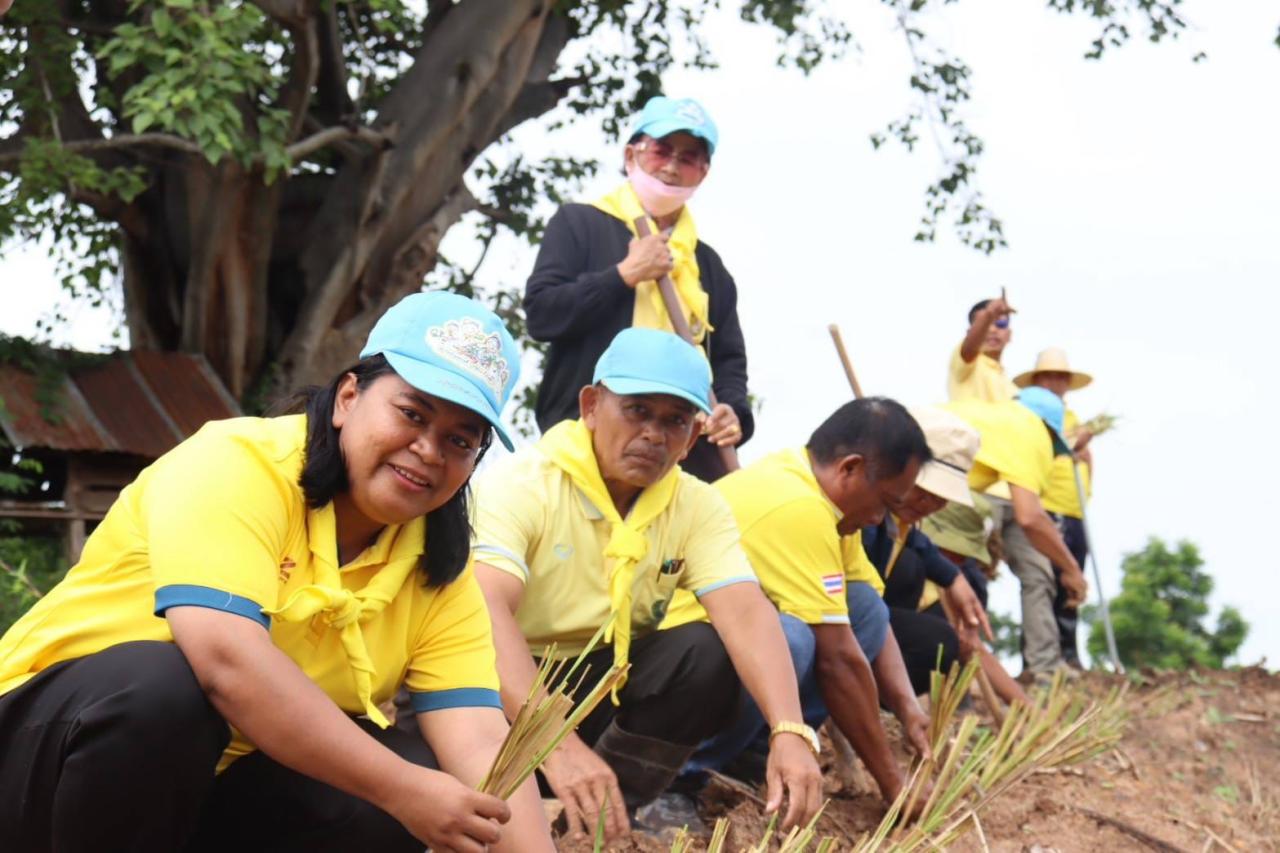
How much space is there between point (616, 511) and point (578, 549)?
108mm

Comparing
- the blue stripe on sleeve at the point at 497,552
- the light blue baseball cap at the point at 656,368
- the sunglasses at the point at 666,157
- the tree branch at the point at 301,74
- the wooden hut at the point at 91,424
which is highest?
the tree branch at the point at 301,74

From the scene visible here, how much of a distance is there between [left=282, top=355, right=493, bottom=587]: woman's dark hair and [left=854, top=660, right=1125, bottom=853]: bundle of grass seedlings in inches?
40.7

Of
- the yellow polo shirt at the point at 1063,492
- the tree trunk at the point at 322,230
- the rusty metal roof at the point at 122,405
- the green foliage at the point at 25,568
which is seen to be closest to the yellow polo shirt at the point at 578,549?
the green foliage at the point at 25,568

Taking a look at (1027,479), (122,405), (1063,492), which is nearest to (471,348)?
(1027,479)

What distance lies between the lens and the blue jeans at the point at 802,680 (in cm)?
360

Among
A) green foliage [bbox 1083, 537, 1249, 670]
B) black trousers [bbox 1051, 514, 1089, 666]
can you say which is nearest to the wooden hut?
black trousers [bbox 1051, 514, 1089, 666]

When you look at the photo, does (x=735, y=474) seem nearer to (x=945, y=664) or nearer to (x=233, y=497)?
(x=945, y=664)

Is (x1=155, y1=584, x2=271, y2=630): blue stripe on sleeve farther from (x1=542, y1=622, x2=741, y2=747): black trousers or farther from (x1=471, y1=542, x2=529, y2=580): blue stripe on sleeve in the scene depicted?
(x1=542, y1=622, x2=741, y2=747): black trousers

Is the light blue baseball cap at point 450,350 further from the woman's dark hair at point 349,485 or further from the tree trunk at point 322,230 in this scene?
the tree trunk at point 322,230

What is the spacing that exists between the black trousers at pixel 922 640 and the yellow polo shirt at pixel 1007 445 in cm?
148

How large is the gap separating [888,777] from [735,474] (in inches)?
31.0

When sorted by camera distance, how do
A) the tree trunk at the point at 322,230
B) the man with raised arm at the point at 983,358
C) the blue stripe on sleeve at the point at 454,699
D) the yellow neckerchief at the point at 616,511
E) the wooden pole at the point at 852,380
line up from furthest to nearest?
1. the tree trunk at the point at 322,230
2. the man with raised arm at the point at 983,358
3. the wooden pole at the point at 852,380
4. the yellow neckerchief at the point at 616,511
5. the blue stripe on sleeve at the point at 454,699

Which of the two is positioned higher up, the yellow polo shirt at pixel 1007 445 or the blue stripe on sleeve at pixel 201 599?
the yellow polo shirt at pixel 1007 445

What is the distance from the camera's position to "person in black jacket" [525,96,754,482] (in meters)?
4.03
